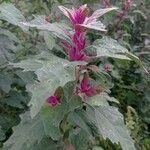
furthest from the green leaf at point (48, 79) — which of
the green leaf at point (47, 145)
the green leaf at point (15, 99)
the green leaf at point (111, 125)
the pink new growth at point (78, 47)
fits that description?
the green leaf at point (15, 99)

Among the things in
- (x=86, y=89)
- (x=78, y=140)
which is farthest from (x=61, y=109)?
(x=78, y=140)

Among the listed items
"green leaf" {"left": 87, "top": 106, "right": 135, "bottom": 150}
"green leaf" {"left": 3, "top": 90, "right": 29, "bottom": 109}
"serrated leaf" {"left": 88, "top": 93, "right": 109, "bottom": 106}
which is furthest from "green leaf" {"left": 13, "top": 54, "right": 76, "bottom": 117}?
"green leaf" {"left": 3, "top": 90, "right": 29, "bottom": 109}

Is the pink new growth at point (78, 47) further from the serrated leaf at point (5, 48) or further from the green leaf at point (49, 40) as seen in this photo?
the serrated leaf at point (5, 48)

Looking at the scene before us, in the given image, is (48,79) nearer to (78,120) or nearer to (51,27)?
(51,27)

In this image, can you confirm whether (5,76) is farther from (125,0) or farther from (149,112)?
(149,112)

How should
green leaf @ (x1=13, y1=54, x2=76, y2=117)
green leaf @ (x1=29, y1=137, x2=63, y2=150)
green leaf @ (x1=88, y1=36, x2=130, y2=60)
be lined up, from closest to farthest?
green leaf @ (x1=13, y1=54, x2=76, y2=117)
green leaf @ (x1=88, y1=36, x2=130, y2=60)
green leaf @ (x1=29, y1=137, x2=63, y2=150)

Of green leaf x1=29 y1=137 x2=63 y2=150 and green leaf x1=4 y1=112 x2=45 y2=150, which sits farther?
green leaf x1=29 y1=137 x2=63 y2=150

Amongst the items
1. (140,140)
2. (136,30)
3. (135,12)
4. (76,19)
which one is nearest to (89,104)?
(76,19)

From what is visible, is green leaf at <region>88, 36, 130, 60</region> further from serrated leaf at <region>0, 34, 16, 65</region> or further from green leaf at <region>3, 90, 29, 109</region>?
green leaf at <region>3, 90, 29, 109</region>
